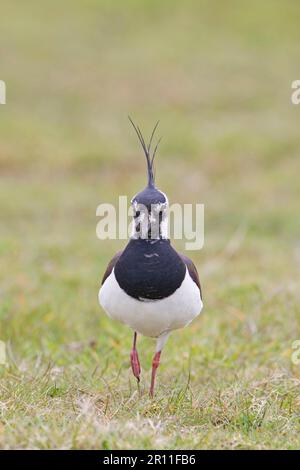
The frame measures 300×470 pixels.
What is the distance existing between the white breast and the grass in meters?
0.42

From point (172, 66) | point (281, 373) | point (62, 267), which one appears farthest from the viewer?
point (172, 66)

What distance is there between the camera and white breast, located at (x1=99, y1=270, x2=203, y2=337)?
14.7ft

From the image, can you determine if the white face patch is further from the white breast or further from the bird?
the white breast

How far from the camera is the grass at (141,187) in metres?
4.43

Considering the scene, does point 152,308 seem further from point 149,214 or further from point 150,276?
point 149,214

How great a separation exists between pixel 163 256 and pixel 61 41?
59.0 ft

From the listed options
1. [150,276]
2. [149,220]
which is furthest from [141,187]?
[150,276]

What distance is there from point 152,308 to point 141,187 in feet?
27.9

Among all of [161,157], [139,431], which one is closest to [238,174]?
[161,157]

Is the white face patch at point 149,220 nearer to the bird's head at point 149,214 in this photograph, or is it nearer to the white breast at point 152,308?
the bird's head at point 149,214

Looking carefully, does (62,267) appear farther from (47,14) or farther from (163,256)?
(47,14)

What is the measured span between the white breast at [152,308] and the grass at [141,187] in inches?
16.6

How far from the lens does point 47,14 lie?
905 inches

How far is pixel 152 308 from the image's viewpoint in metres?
4.48
